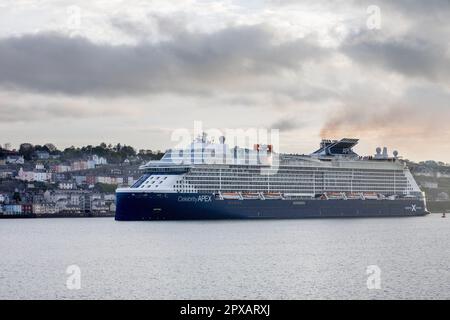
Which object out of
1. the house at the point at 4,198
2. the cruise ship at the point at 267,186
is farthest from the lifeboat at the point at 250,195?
the house at the point at 4,198

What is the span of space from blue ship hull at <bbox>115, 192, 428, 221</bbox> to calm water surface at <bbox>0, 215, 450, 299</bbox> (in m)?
6.16

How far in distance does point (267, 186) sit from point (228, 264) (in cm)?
3951

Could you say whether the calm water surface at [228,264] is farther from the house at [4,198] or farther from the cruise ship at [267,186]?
the house at [4,198]

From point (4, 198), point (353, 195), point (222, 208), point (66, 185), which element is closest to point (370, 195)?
point (353, 195)

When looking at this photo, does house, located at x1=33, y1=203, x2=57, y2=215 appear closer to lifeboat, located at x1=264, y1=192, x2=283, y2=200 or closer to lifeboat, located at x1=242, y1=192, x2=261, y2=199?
lifeboat, located at x1=264, y1=192, x2=283, y2=200

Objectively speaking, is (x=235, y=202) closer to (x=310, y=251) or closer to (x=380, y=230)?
(x=380, y=230)

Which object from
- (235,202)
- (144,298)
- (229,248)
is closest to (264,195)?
(235,202)

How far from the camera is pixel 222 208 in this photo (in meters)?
74.5

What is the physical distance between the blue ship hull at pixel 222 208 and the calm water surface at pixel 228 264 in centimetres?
616

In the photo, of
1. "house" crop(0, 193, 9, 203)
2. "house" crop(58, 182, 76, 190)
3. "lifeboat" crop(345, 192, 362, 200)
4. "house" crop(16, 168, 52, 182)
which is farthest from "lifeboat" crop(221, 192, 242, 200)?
"house" crop(16, 168, 52, 182)

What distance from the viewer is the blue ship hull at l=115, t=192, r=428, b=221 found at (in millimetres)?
71500

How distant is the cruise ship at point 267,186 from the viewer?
7262 centimetres

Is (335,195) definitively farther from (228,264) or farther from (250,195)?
(228,264)

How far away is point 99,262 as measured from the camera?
4241cm
